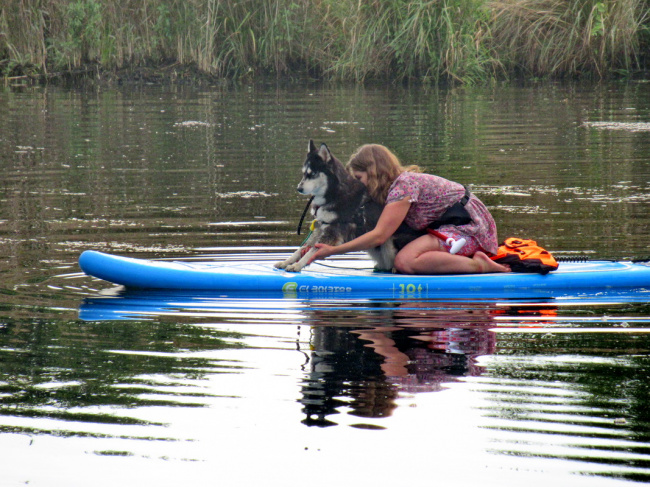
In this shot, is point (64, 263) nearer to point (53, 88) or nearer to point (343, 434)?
point (343, 434)

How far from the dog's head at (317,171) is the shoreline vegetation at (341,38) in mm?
14383

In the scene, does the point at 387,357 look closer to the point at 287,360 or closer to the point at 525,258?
the point at 287,360

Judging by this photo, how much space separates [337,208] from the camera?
6.88 m

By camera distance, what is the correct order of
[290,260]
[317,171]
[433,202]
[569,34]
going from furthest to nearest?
1. [569,34]
2. [290,260]
3. [317,171]
4. [433,202]

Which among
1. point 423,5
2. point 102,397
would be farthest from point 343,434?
point 423,5

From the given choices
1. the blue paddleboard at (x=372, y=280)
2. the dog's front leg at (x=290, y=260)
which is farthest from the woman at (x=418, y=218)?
the dog's front leg at (x=290, y=260)

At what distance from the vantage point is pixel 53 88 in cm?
2292

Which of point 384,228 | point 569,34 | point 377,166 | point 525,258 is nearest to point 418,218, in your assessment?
point 384,228

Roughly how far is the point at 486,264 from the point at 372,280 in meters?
0.83

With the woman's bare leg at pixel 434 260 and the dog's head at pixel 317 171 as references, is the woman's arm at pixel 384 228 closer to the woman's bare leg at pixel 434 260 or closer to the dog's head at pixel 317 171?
the woman's bare leg at pixel 434 260

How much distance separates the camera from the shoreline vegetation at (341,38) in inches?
821

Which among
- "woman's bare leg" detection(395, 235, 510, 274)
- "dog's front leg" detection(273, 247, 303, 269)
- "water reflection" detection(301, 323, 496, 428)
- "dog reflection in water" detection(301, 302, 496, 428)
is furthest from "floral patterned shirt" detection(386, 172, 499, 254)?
"water reflection" detection(301, 323, 496, 428)

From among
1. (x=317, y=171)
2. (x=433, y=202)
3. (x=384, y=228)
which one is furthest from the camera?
(x=317, y=171)

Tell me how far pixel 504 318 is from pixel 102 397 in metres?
2.63
